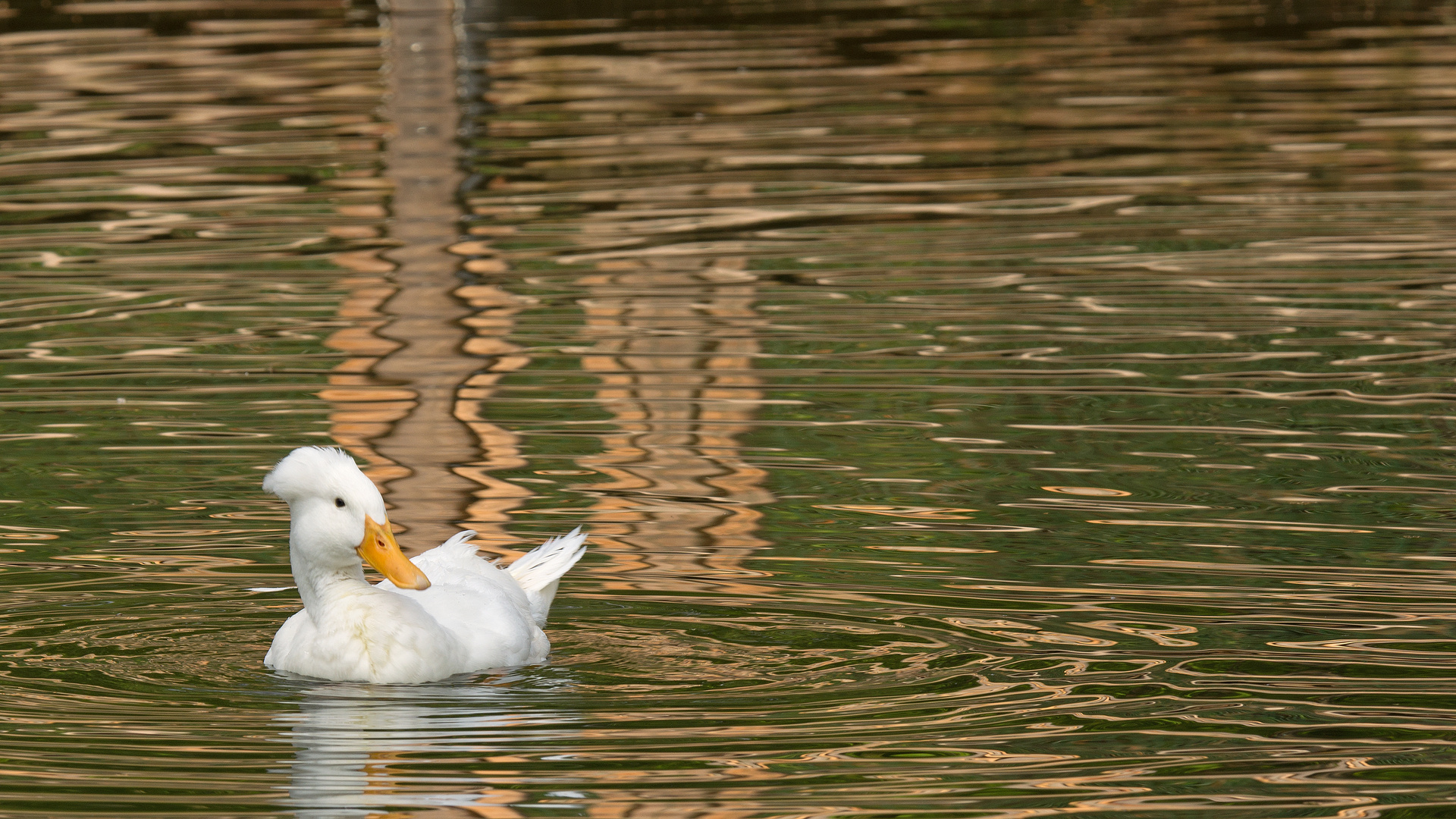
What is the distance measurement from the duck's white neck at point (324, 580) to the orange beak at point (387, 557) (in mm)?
135

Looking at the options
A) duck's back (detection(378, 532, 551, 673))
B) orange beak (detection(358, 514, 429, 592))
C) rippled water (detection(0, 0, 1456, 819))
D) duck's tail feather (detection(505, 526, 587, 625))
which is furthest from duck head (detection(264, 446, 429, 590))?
duck's tail feather (detection(505, 526, 587, 625))

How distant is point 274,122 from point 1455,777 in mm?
11699

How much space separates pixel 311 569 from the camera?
601 cm

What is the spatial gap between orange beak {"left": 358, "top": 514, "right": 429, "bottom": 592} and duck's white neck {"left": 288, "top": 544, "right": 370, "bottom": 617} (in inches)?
5.3

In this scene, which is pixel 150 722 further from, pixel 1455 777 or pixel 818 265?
pixel 818 265

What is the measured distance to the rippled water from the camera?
17.7 feet

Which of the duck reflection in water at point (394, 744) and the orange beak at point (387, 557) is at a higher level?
the orange beak at point (387, 557)

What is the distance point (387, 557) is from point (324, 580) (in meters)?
0.26

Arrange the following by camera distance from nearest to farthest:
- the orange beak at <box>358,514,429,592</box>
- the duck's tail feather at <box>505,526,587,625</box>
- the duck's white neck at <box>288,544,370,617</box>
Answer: the orange beak at <box>358,514,429,592</box>
the duck's white neck at <box>288,544,370,617</box>
the duck's tail feather at <box>505,526,587,625</box>

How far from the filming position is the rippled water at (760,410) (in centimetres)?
539

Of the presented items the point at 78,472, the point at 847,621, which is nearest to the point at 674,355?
the point at 78,472

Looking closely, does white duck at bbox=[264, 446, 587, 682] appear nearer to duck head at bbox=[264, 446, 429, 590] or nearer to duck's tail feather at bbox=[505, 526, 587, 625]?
duck head at bbox=[264, 446, 429, 590]

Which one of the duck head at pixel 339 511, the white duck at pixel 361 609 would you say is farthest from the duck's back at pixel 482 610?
the duck head at pixel 339 511

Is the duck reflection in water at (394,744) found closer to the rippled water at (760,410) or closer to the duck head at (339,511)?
the rippled water at (760,410)
